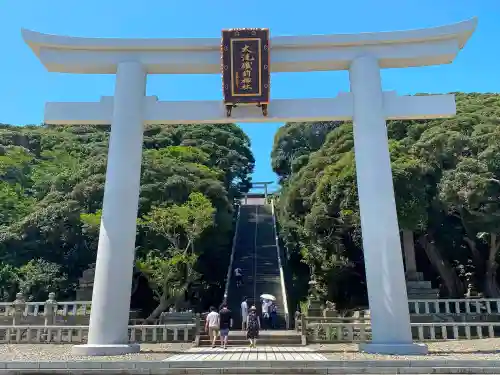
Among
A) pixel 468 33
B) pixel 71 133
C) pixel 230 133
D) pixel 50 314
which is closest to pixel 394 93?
pixel 468 33

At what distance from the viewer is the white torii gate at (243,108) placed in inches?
376

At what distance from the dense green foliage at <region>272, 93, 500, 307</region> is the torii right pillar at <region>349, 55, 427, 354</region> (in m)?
7.00

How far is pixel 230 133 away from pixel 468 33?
989 inches

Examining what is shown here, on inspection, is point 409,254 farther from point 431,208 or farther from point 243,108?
point 243,108

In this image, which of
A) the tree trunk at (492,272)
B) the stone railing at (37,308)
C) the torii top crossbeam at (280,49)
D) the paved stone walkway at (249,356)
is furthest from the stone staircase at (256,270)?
the tree trunk at (492,272)

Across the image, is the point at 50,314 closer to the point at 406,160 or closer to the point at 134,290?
the point at 134,290

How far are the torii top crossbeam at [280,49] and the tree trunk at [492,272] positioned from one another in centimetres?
915

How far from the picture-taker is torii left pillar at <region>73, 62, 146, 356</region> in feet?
29.5

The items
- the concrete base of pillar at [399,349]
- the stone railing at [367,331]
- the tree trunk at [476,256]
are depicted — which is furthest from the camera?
the tree trunk at [476,256]

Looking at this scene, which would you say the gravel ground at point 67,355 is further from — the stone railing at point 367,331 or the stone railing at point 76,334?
the stone railing at point 367,331

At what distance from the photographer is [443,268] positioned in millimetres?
18078

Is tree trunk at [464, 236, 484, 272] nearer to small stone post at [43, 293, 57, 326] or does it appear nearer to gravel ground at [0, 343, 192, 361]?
gravel ground at [0, 343, 192, 361]

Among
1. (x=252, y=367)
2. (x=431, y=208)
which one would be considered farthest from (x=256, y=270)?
(x=252, y=367)

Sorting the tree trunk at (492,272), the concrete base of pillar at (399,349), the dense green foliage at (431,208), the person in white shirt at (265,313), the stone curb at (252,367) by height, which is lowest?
the stone curb at (252,367)
